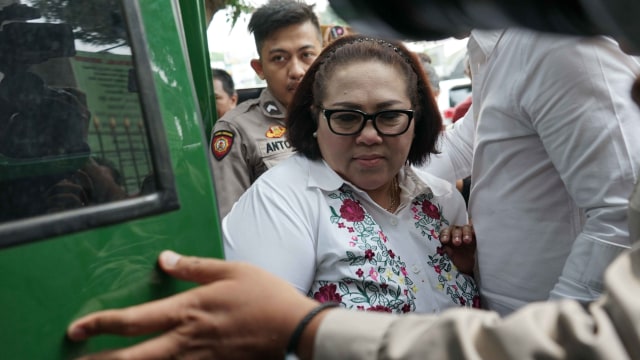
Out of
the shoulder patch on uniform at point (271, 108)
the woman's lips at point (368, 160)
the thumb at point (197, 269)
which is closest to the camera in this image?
the thumb at point (197, 269)

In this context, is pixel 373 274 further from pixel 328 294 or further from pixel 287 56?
pixel 287 56

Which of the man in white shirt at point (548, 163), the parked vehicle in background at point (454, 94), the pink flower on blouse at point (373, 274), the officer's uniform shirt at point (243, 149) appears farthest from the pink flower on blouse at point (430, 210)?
the parked vehicle in background at point (454, 94)

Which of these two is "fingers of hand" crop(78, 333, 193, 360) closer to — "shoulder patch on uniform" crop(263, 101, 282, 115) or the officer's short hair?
"shoulder patch on uniform" crop(263, 101, 282, 115)

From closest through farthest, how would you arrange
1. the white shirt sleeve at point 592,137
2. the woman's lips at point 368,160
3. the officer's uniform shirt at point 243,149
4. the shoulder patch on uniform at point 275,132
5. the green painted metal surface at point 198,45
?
the white shirt sleeve at point 592,137
the woman's lips at point 368,160
the green painted metal surface at point 198,45
the officer's uniform shirt at point 243,149
the shoulder patch on uniform at point 275,132

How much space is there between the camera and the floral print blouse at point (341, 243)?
1718mm

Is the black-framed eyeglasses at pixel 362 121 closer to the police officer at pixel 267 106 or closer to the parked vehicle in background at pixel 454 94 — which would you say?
the police officer at pixel 267 106

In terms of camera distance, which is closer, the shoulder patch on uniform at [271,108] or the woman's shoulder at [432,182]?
the woman's shoulder at [432,182]

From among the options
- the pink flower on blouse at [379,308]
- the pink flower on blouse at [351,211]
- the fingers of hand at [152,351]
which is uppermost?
the fingers of hand at [152,351]

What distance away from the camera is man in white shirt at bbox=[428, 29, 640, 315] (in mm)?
1508

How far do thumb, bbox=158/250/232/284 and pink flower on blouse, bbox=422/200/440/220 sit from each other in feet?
3.39

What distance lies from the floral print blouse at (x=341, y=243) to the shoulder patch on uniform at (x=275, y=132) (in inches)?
39.1

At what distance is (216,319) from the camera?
1.04 metres

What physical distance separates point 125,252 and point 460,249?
45.4 inches

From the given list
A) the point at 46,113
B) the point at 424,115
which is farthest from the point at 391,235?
the point at 46,113
